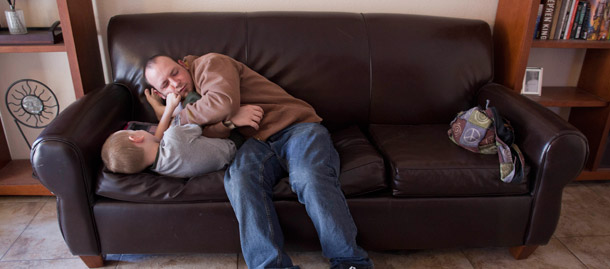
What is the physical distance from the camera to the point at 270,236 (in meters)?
1.34

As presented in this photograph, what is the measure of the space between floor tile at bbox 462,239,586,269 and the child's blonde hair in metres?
1.28

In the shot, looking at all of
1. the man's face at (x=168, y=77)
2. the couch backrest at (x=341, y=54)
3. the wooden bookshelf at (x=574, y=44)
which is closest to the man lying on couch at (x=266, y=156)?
the man's face at (x=168, y=77)

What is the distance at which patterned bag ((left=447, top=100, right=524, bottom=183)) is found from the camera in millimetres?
1464

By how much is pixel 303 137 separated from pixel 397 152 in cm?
35

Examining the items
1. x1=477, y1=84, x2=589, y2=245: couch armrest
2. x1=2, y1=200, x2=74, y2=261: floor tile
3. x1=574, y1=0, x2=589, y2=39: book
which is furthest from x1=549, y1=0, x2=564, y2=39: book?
x1=2, y1=200, x2=74, y2=261: floor tile

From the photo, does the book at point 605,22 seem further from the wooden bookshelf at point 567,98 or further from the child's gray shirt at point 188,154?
the child's gray shirt at point 188,154

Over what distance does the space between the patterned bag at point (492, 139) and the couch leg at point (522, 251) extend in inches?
12.9

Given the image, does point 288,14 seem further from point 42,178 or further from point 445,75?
point 42,178

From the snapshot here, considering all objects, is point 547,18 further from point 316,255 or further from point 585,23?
point 316,255

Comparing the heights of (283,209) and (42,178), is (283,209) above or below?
below

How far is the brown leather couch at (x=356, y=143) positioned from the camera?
4.64ft

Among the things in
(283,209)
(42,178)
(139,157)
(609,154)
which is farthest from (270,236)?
(609,154)

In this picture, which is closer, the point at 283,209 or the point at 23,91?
the point at 283,209

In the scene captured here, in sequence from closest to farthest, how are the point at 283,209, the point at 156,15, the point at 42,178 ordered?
the point at 42,178
the point at 283,209
the point at 156,15
